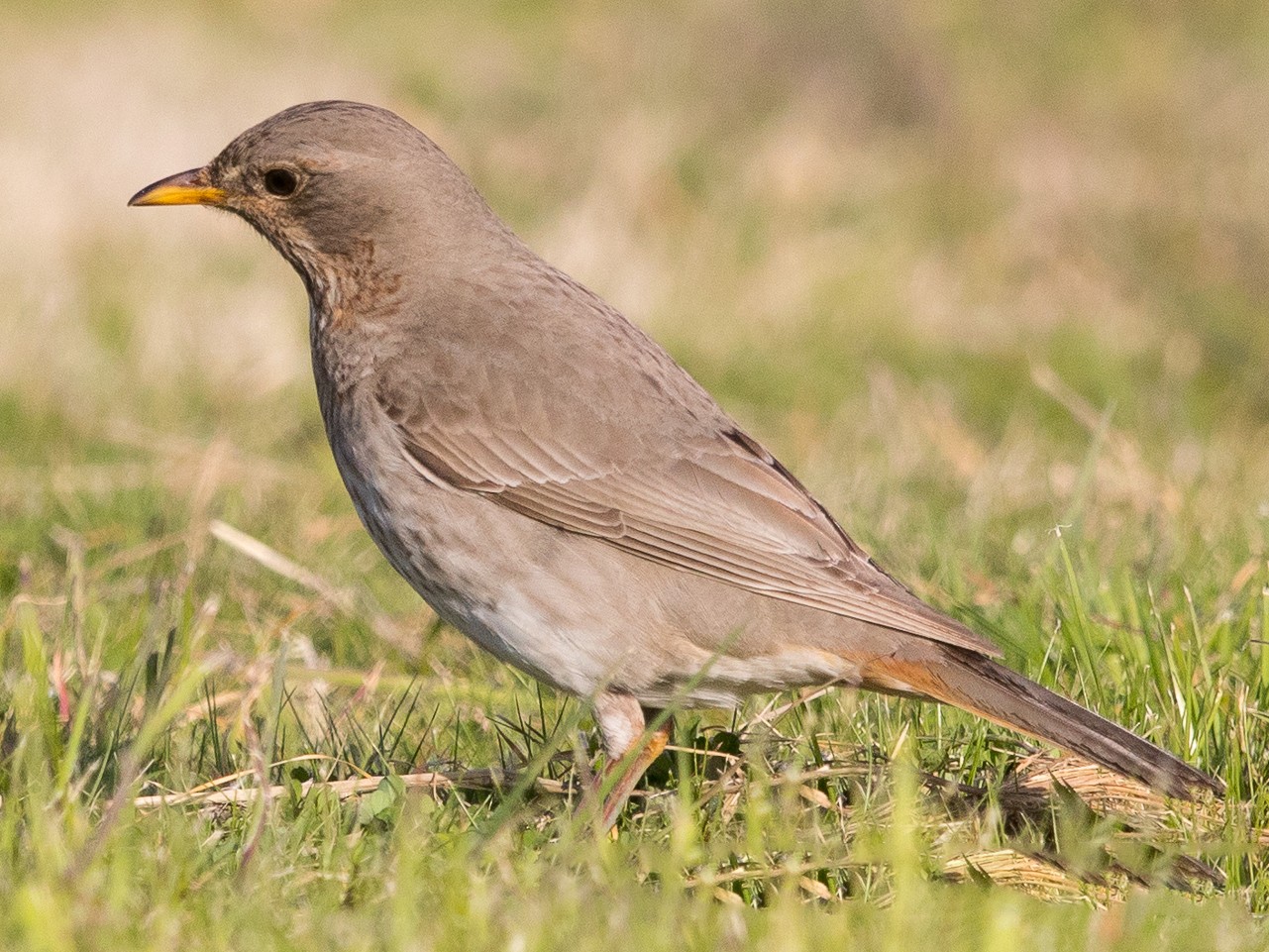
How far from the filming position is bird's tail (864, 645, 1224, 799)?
392cm

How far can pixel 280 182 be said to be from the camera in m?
5.01

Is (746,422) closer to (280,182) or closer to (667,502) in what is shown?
(280,182)

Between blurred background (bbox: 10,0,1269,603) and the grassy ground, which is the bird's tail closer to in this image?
the grassy ground

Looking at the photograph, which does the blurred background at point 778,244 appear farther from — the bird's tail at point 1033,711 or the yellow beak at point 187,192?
the yellow beak at point 187,192

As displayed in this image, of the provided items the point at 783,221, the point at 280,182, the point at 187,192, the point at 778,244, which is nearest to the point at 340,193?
the point at 280,182

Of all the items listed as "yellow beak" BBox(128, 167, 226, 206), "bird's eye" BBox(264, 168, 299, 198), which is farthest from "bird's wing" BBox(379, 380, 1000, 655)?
"yellow beak" BBox(128, 167, 226, 206)

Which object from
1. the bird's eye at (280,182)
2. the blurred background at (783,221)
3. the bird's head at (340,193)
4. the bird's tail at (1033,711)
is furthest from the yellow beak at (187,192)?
the bird's tail at (1033,711)

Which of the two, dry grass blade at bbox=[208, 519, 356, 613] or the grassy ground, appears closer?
the grassy ground

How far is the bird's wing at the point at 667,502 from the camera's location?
449 cm

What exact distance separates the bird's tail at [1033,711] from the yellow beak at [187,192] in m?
2.27

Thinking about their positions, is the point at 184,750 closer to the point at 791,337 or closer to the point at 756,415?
the point at 756,415

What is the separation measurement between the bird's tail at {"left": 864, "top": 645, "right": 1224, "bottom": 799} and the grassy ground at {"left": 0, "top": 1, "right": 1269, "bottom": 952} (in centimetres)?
11

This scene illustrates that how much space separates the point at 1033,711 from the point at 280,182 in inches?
98.4

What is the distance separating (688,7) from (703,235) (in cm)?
499
